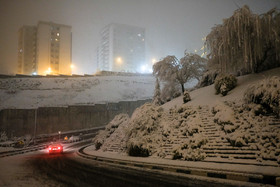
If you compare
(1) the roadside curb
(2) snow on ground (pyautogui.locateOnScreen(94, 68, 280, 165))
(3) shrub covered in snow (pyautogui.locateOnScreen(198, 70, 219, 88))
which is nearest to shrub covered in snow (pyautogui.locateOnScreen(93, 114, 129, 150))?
(2) snow on ground (pyautogui.locateOnScreen(94, 68, 280, 165))

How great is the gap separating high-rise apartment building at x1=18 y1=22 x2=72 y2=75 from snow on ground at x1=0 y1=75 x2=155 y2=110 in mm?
44340

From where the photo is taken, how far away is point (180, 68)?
30.1 meters

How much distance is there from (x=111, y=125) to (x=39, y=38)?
297 ft

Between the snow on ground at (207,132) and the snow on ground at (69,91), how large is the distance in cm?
2586

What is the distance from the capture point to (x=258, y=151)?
9422mm

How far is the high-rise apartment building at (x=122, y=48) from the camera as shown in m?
138

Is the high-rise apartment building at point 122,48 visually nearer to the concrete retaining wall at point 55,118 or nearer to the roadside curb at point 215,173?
the concrete retaining wall at point 55,118

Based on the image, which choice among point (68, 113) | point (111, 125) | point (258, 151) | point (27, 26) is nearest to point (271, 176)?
point (258, 151)

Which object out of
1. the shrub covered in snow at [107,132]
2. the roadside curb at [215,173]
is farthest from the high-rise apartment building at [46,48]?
the roadside curb at [215,173]

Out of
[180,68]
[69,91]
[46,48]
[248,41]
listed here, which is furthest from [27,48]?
[248,41]

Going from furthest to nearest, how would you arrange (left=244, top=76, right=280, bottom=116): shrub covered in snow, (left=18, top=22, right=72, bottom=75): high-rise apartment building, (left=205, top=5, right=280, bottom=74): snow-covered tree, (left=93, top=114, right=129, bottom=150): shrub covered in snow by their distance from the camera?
(left=18, top=22, right=72, bottom=75): high-rise apartment building, (left=93, top=114, right=129, bottom=150): shrub covered in snow, (left=205, top=5, right=280, bottom=74): snow-covered tree, (left=244, top=76, right=280, bottom=116): shrub covered in snow

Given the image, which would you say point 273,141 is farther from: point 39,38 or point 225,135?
point 39,38

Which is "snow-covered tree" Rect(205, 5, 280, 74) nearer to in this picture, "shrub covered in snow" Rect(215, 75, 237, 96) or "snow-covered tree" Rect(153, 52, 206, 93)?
"shrub covered in snow" Rect(215, 75, 237, 96)

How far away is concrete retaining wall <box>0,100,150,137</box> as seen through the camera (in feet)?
110
